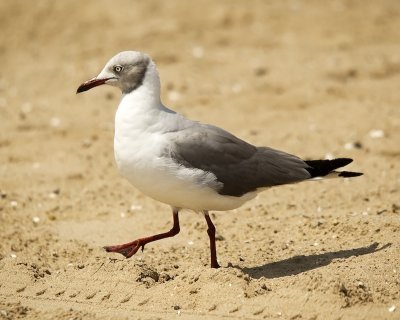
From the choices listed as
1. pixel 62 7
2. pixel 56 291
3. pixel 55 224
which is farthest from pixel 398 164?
pixel 62 7

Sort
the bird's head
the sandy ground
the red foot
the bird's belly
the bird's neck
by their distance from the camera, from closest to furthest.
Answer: the sandy ground < the bird's belly < the bird's neck < the bird's head < the red foot

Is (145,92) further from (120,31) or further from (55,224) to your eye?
(120,31)

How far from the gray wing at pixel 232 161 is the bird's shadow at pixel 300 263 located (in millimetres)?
563

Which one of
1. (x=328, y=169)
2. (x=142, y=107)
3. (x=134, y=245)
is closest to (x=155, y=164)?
(x=142, y=107)

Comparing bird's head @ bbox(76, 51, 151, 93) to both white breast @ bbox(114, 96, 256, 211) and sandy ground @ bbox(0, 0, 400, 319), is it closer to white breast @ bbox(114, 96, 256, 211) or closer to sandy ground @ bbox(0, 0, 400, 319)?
white breast @ bbox(114, 96, 256, 211)

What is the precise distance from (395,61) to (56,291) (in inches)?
289

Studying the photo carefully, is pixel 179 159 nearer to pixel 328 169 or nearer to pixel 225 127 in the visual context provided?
pixel 328 169

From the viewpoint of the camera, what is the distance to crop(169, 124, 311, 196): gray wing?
569 centimetres

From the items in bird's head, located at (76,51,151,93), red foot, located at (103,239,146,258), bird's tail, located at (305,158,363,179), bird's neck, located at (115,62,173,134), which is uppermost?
bird's head, located at (76,51,151,93)

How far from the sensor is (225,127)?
9664mm

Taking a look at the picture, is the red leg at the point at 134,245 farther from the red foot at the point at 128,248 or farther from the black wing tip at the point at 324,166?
the black wing tip at the point at 324,166

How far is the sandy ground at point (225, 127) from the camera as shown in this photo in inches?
211

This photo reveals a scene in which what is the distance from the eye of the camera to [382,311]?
5.02 metres

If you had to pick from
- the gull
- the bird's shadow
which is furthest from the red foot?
the bird's shadow
